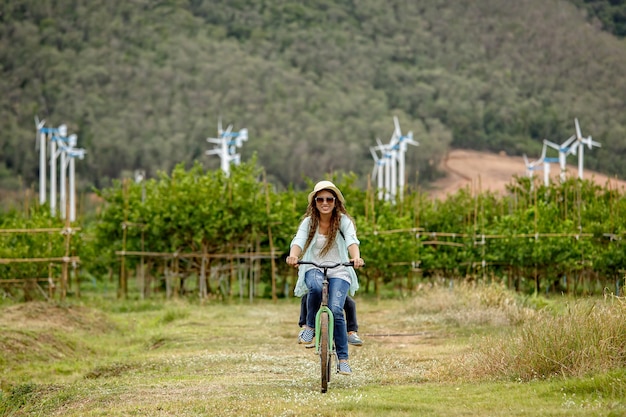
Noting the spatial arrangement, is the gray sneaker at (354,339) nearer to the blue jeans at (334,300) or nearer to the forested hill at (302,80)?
the blue jeans at (334,300)

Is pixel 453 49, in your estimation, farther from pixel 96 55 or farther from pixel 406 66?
pixel 96 55

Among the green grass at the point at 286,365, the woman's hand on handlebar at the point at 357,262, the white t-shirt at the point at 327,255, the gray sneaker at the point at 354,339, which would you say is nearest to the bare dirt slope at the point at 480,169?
the green grass at the point at 286,365

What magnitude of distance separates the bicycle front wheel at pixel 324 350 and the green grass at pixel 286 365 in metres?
0.17

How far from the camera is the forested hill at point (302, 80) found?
9788 centimetres

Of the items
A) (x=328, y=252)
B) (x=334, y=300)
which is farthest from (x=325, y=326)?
(x=328, y=252)

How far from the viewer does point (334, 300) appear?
10.7 meters

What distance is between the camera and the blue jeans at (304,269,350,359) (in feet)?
35.2

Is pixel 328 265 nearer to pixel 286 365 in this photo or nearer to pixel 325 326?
pixel 325 326

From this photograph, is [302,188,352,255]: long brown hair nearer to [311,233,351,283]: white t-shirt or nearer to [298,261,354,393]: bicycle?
[311,233,351,283]: white t-shirt

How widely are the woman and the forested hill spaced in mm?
78867

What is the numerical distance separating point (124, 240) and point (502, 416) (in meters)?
20.3

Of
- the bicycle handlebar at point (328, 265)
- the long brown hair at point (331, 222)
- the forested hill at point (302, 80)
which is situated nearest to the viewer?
the bicycle handlebar at point (328, 265)

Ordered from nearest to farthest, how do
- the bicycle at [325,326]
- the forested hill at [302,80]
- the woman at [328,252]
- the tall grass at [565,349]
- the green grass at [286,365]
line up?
1. the green grass at [286,365]
2. the tall grass at [565,349]
3. the bicycle at [325,326]
4. the woman at [328,252]
5. the forested hill at [302,80]

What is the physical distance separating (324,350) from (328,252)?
44.0 inches
